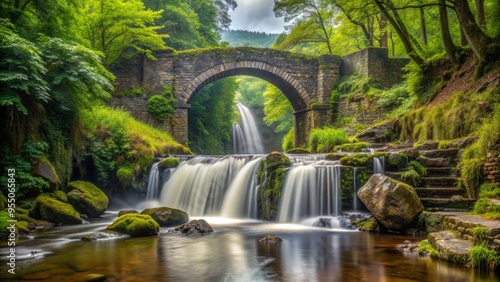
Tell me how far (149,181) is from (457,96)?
10559 mm

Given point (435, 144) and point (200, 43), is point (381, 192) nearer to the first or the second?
point (435, 144)

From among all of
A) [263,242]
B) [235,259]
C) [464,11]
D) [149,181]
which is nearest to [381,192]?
→ [263,242]

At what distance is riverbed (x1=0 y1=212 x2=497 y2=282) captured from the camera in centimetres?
503

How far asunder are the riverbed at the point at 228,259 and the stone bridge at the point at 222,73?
12.8 m

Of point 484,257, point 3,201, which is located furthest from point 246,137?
point 484,257

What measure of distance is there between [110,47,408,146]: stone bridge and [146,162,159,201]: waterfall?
251 inches

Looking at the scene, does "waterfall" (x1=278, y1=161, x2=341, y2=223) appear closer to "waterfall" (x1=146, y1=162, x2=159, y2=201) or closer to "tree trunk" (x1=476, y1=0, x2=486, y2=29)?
"waterfall" (x1=146, y1=162, x2=159, y2=201)

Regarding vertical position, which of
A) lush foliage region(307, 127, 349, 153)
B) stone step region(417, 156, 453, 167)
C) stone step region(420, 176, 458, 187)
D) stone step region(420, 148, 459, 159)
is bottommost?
stone step region(420, 176, 458, 187)

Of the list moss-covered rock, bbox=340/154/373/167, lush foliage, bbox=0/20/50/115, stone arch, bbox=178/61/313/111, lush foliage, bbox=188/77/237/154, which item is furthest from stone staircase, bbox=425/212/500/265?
lush foliage, bbox=188/77/237/154

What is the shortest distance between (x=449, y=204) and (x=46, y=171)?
964 centimetres

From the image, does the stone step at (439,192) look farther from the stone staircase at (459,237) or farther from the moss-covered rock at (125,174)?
the moss-covered rock at (125,174)

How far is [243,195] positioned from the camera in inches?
472

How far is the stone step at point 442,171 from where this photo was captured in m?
8.91

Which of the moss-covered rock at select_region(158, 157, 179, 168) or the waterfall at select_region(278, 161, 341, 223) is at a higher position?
the moss-covered rock at select_region(158, 157, 179, 168)
